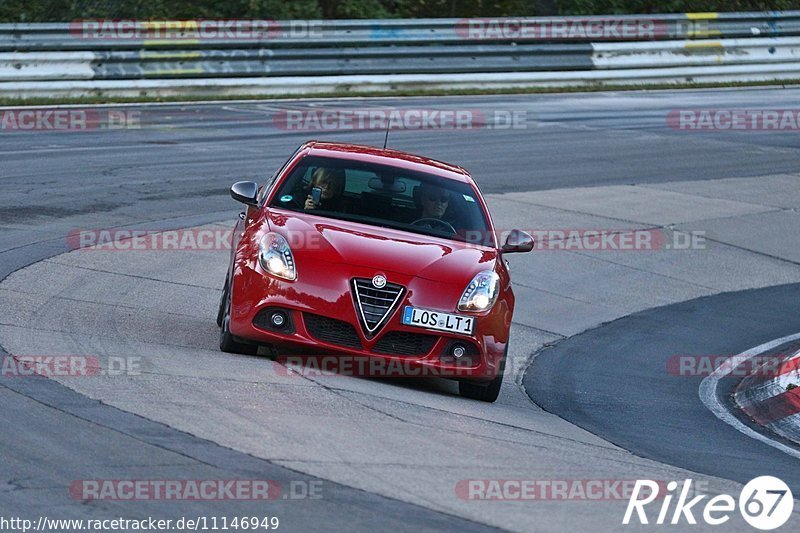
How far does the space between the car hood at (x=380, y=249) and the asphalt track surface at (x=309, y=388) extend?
799 mm

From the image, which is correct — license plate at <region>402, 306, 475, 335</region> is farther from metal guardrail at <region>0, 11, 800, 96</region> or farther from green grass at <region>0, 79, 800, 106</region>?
metal guardrail at <region>0, 11, 800, 96</region>

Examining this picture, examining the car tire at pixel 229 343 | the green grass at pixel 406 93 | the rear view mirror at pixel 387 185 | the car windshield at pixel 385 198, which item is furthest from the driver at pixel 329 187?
the green grass at pixel 406 93

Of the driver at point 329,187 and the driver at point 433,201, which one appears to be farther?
the driver at point 433,201

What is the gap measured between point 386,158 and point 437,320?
1983 millimetres

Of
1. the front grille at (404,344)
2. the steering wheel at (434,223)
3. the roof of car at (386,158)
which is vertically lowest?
the front grille at (404,344)

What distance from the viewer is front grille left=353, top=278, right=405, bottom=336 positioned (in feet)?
29.1

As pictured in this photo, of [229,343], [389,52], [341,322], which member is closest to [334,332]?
[341,322]

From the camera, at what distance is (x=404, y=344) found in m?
8.94

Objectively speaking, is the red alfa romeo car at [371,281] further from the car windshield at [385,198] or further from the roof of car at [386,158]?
the roof of car at [386,158]

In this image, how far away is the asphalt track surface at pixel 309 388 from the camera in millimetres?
6352

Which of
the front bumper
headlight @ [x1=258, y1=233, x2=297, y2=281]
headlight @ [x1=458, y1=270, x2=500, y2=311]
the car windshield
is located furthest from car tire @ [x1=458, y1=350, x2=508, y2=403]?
headlight @ [x1=258, y1=233, x2=297, y2=281]

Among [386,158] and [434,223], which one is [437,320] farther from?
[386,158]

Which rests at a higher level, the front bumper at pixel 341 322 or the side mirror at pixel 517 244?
the side mirror at pixel 517 244

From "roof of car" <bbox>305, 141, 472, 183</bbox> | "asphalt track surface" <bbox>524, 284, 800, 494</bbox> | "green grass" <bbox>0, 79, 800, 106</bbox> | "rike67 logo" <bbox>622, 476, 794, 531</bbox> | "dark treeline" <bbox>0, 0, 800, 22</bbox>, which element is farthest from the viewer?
"dark treeline" <bbox>0, 0, 800, 22</bbox>
